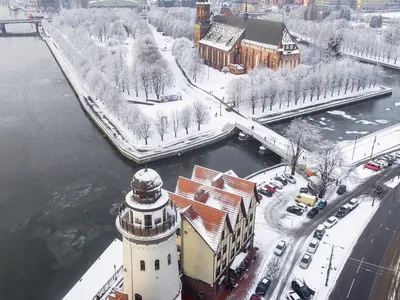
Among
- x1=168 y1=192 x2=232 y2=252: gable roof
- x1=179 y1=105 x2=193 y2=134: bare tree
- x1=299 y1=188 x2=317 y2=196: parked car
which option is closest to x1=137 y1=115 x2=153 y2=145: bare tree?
x1=179 y1=105 x2=193 y2=134: bare tree

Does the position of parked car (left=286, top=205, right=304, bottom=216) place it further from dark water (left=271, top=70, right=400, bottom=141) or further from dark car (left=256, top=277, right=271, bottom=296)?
dark water (left=271, top=70, right=400, bottom=141)

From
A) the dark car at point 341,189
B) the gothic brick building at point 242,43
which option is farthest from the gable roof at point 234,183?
the gothic brick building at point 242,43

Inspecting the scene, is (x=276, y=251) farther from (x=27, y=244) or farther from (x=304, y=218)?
(x=27, y=244)

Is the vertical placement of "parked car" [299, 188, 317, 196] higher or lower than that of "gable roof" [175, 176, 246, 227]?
lower

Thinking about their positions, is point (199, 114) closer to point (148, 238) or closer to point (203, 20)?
point (148, 238)

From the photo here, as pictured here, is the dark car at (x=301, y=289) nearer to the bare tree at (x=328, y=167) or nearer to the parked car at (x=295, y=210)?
the parked car at (x=295, y=210)

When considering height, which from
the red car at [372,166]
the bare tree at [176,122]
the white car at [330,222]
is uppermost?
the bare tree at [176,122]
